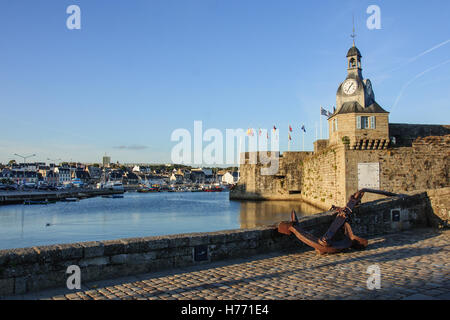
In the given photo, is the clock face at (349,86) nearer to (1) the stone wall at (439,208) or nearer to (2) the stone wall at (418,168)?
(2) the stone wall at (418,168)

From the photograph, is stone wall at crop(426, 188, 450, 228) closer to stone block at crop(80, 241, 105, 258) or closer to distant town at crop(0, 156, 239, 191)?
stone block at crop(80, 241, 105, 258)

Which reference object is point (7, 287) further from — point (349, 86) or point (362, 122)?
point (349, 86)

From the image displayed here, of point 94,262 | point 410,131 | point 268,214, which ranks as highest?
point 410,131

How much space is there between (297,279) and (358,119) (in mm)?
23120

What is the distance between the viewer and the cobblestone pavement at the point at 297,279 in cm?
496

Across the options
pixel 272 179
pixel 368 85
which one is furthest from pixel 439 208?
pixel 272 179

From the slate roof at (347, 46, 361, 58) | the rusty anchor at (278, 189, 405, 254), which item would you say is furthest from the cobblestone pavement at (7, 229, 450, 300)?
the slate roof at (347, 46, 361, 58)

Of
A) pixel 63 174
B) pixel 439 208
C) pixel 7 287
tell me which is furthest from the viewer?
pixel 63 174

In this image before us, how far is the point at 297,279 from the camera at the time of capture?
18.8ft

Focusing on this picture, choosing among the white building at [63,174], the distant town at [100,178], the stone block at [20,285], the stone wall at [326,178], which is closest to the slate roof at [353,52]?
the stone wall at [326,178]

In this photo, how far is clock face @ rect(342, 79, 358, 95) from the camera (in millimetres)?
28317

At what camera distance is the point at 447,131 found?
3269 centimetres

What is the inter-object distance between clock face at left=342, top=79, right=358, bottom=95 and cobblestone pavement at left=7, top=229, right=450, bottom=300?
22.3 m
